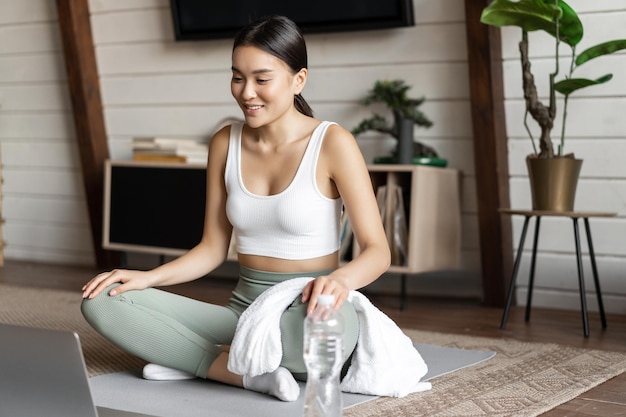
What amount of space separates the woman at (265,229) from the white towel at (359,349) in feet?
0.11

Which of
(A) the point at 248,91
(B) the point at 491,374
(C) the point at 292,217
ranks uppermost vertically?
(A) the point at 248,91

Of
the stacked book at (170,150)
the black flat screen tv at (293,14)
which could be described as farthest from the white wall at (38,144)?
the black flat screen tv at (293,14)

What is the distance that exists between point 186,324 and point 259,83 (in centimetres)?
57

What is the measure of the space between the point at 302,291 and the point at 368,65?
1.85 meters

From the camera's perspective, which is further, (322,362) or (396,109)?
(396,109)

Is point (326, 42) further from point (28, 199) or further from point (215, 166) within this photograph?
point (28, 199)

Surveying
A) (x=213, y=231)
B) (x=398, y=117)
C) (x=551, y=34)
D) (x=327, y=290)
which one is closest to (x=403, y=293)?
(x=398, y=117)

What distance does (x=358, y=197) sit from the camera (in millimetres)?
2027

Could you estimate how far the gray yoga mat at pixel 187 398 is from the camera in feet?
6.27

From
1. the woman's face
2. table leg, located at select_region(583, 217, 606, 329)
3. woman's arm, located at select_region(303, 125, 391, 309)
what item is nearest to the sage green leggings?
woman's arm, located at select_region(303, 125, 391, 309)

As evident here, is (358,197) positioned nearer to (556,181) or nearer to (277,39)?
(277,39)

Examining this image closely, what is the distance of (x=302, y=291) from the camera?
1930 mm

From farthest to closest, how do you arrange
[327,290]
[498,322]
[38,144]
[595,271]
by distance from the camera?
1. [38,144]
2. [498,322]
3. [595,271]
4. [327,290]

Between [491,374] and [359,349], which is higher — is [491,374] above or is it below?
below
